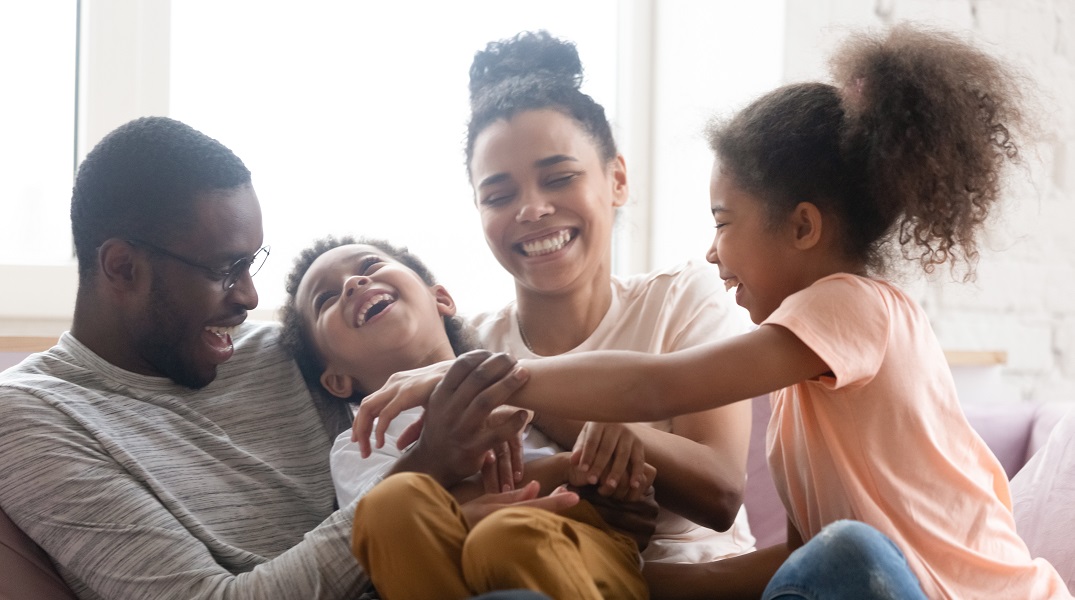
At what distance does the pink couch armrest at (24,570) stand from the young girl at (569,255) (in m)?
0.65

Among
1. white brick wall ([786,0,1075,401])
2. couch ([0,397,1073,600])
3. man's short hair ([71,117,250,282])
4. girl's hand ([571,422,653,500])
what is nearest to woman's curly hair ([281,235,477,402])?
man's short hair ([71,117,250,282])

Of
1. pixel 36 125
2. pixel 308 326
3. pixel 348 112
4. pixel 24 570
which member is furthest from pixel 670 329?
pixel 36 125

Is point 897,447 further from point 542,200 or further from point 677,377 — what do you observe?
point 542,200

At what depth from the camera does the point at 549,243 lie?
1.64 meters

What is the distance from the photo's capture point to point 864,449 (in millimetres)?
1202

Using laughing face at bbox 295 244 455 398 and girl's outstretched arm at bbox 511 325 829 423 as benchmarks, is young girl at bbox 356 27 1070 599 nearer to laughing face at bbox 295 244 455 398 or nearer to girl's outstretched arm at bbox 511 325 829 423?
girl's outstretched arm at bbox 511 325 829 423

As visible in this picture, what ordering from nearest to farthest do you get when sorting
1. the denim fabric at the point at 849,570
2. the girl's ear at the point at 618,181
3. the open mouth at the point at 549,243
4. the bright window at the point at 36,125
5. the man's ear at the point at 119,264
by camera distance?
the denim fabric at the point at 849,570 → the man's ear at the point at 119,264 → the open mouth at the point at 549,243 → the girl's ear at the point at 618,181 → the bright window at the point at 36,125

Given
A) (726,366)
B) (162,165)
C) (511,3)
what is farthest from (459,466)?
(511,3)

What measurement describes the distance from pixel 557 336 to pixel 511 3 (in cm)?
122

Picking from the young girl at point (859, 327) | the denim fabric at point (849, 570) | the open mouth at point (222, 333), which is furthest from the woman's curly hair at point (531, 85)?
the denim fabric at point (849, 570)

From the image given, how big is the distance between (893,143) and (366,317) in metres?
0.76

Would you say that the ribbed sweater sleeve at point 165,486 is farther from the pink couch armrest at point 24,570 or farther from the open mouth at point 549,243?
the open mouth at point 549,243

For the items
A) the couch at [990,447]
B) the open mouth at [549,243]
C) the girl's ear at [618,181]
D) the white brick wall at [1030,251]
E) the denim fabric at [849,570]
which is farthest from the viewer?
the white brick wall at [1030,251]

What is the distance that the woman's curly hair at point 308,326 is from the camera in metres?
1.61
